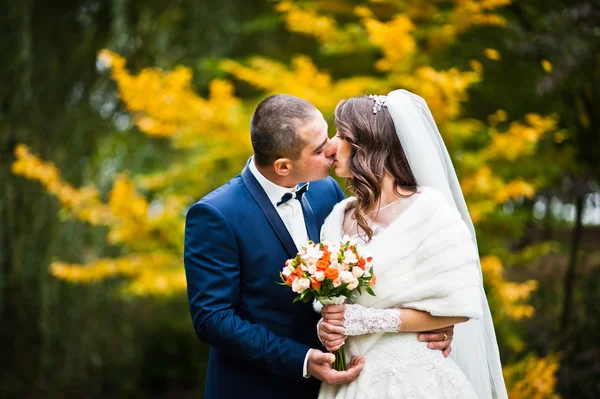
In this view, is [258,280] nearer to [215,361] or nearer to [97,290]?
[215,361]

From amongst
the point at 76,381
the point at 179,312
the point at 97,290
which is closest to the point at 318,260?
the point at 97,290

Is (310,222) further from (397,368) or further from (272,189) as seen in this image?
(397,368)

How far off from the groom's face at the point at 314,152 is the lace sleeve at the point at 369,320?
1.85 feet

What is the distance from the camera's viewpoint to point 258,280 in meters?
2.45

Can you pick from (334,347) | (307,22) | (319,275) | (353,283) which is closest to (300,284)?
(319,275)

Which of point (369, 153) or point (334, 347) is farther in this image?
point (369, 153)

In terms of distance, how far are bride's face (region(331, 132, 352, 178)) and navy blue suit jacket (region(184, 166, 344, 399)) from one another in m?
0.32

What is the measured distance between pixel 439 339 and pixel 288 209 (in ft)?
2.60

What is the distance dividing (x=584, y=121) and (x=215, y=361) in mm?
3643

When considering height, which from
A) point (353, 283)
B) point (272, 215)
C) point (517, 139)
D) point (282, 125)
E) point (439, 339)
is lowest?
point (439, 339)

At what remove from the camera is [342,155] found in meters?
2.44

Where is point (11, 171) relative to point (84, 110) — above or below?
below

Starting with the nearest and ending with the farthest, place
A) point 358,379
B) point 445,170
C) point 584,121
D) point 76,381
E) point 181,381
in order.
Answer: point 358,379, point 445,170, point 584,121, point 76,381, point 181,381

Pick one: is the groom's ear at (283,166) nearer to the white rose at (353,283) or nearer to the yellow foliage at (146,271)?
the white rose at (353,283)
